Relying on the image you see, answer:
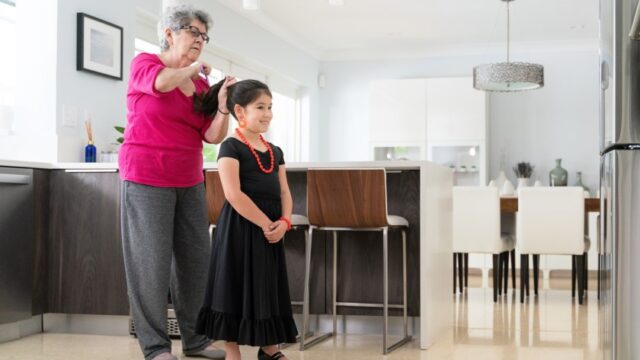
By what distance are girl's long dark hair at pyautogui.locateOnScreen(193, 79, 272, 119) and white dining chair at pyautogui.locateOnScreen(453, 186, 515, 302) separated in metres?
2.96

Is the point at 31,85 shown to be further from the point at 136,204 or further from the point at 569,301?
the point at 569,301

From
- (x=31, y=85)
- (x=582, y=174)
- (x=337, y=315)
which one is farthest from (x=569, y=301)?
(x=31, y=85)

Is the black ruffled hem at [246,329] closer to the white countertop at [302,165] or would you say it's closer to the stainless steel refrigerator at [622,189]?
the white countertop at [302,165]

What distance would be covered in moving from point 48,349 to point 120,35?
86.2 inches

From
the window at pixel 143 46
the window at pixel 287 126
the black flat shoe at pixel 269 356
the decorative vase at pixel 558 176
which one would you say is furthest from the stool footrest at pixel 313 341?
the decorative vase at pixel 558 176

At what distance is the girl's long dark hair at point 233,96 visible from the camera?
281 centimetres

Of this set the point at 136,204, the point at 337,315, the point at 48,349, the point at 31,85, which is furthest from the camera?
the point at 31,85

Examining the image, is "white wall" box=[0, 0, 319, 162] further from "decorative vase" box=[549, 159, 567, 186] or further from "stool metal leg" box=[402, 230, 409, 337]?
"decorative vase" box=[549, 159, 567, 186]

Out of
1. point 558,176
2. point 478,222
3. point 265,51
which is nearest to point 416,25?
point 265,51

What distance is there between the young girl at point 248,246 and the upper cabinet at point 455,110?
5.67 meters

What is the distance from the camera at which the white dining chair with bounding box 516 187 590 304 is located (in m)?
5.43

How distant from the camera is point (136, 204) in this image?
2.91 m

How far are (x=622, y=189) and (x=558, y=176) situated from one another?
23.6 feet

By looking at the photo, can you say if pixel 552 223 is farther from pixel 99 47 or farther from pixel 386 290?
pixel 99 47
